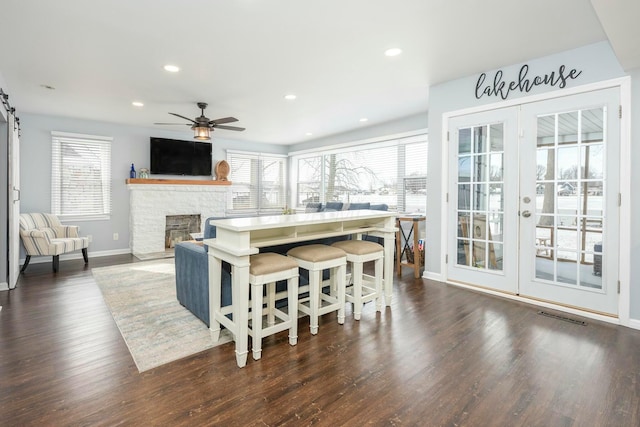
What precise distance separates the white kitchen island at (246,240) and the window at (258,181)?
5.22 meters

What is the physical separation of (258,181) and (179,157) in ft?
6.62

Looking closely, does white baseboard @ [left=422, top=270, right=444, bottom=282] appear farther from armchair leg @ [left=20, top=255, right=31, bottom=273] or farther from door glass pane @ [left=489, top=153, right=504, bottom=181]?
armchair leg @ [left=20, top=255, right=31, bottom=273]

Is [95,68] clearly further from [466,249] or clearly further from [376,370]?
[466,249]

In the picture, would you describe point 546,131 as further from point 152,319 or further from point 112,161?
point 112,161

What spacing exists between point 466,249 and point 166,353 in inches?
132

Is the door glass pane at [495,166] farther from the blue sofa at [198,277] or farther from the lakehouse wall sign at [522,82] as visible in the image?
the blue sofa at [198,277]

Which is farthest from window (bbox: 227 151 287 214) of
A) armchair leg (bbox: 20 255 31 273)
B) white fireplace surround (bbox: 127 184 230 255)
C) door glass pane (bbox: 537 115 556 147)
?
door glass pane (bbox: 537 115 556 147)

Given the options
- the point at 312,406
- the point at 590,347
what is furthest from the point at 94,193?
the point at 590,347

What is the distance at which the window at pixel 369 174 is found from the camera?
583 cm

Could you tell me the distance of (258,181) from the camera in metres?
8.30

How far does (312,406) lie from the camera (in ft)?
5.87

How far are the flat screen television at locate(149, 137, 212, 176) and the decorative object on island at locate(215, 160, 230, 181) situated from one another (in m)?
0.20

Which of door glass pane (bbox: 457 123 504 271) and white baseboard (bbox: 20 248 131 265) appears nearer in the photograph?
door glass pane (bbox: 457 123 504 271)

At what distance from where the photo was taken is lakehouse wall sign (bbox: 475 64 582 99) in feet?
10.4
